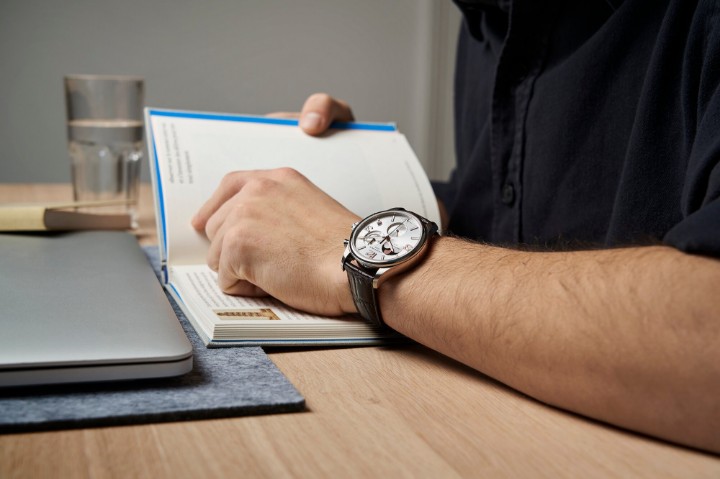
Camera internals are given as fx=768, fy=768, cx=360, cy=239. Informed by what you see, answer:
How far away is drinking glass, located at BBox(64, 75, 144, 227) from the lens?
1.20 m

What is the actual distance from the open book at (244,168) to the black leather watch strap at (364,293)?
0.03 metres

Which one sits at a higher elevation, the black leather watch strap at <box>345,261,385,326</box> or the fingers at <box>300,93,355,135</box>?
the fingers at <box>300,93,355,135</box>

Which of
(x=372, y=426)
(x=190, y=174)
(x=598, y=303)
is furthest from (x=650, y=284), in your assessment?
(x=190, y=174)

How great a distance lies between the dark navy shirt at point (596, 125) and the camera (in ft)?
2.13

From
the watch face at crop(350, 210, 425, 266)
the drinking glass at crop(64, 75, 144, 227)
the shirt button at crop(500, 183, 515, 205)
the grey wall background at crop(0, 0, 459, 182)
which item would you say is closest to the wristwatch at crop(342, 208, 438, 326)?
the watch face at crop(350, 210, 425, 266)

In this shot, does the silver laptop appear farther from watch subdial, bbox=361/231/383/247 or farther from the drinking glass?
the drinking glass

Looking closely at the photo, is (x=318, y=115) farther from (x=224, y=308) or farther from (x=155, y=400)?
(x=155, y=400)

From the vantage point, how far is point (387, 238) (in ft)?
2.05

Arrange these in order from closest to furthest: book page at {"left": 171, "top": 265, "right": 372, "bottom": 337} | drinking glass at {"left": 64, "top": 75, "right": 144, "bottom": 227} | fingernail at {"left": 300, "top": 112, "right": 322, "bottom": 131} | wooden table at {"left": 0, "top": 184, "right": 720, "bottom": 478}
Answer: wooden table at {"left": 0, "top": 184, "right": 720, "bottom": 478} → book page at {"left": 171, "top": 265, "right": 372, "bottom": 337} → fingernail at {"left": 300, "top": 112, "right": 322, "bottom": 131} → drinking glass at {"left": 64, "top": 75, "right": 144, "bottom": 227}

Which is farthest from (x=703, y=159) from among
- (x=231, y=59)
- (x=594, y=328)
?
(x=231, y=59)

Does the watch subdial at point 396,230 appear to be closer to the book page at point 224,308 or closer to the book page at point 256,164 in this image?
the book page at point 224,308

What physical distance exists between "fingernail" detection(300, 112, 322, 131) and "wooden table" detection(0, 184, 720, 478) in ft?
1.51

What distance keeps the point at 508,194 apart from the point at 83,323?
0.60m

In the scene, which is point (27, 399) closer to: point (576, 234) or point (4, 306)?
point (4, 306)
